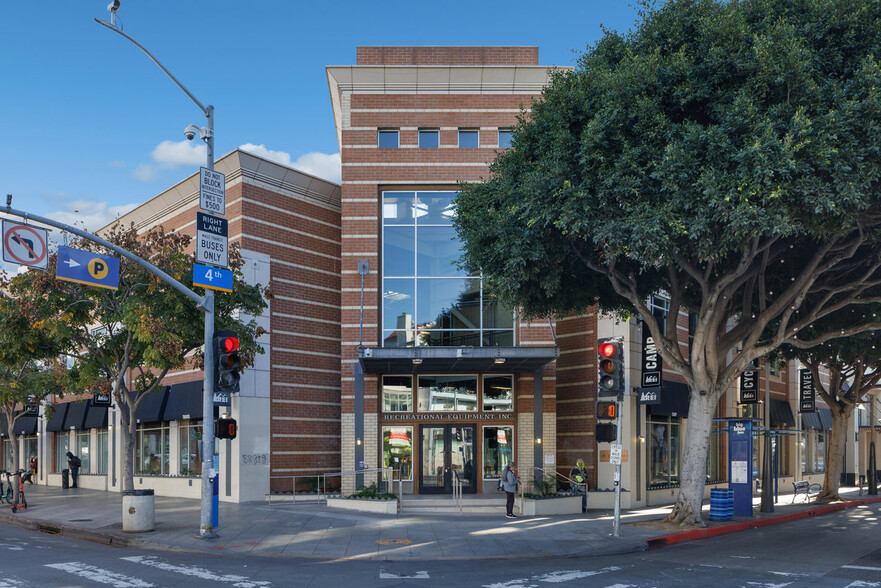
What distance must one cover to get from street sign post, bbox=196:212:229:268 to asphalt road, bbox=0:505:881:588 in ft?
20.2

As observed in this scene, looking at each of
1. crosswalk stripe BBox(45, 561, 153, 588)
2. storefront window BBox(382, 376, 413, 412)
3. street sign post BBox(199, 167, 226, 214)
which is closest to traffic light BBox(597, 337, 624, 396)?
street sign post BBox(199, 167, 226, 214)

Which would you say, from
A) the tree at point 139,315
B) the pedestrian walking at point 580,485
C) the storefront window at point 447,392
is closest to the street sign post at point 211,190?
the tree at point 139,315

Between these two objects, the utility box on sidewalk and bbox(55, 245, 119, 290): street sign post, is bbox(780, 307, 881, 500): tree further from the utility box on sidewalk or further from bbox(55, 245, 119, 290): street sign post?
bbox(55, 245, 119, 290): street sign post

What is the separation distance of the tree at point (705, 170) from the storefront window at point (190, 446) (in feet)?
48.3

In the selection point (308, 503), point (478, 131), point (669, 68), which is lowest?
point (308, 503)

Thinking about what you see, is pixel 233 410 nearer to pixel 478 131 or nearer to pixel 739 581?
pixel 478 131

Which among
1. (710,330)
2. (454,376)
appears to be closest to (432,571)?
(710,330)

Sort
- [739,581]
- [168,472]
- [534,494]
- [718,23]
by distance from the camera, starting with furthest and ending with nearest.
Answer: [168,472] < [534,494] < [718,23] < [739,581]

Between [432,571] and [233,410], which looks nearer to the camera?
[432,571]

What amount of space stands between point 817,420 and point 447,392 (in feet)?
82.5

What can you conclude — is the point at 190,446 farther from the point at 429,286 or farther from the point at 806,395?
the point at 806,395

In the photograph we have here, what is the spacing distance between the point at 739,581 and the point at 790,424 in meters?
30.0

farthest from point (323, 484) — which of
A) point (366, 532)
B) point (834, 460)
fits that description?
point (834, 460)

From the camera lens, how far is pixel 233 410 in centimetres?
2720
